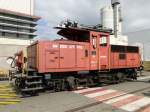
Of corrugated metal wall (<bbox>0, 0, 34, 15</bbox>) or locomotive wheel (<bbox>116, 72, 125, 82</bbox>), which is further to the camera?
corrugated metal wall (<bbox>0, 0, 34, 15</bbox>)

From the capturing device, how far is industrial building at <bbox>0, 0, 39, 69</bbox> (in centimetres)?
6731

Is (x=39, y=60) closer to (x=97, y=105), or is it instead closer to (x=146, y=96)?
(x=97, y=105)

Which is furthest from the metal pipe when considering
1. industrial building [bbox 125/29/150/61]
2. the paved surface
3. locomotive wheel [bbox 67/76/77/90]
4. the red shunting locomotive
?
the paved surface

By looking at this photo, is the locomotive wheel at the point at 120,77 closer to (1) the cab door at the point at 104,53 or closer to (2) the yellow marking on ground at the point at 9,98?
(1) the cab door at the point at 104,53

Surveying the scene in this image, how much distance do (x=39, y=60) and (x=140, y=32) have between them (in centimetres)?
6007

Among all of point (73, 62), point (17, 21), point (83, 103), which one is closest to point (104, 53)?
point (73, 62)

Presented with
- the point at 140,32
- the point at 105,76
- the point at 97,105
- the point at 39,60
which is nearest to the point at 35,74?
the point at 39,60

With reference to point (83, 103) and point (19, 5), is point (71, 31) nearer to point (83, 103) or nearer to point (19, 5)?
point (83, 103)

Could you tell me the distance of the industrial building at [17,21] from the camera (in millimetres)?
67312

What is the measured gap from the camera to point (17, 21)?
72.8m

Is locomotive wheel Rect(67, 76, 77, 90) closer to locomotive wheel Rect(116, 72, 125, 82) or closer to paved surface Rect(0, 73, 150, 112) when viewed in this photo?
paved surface Rect(0, 73, 150, 112)

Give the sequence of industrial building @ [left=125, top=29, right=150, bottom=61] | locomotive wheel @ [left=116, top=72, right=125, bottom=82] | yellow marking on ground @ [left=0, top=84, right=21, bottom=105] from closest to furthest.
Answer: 1. yellow marking on ground @ [left=0, top=84, right=21, bottom=105]
2. locomotive wheel @ [left=116, top=72, right=125, bottom=82]
3. industrial building @ [left=125, top=29, right=150, bottom=61]

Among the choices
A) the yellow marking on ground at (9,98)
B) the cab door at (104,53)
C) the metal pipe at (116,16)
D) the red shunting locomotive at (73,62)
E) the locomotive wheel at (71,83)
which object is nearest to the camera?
the yellow marking on ground at (9,98)

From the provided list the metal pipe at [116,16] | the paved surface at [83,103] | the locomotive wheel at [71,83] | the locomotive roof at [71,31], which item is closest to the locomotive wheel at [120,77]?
the locomotive roof at [71,31]
